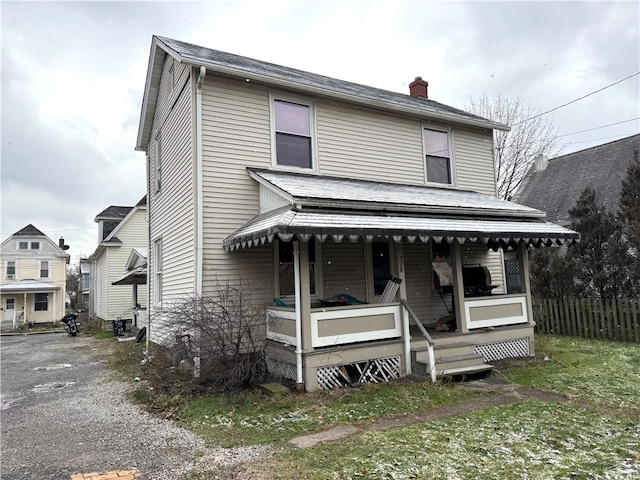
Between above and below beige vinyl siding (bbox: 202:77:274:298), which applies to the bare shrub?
below

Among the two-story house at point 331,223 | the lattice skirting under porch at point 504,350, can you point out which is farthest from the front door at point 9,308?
the lattice skirting under porch at point 504,350

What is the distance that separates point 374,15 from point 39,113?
38.5ft

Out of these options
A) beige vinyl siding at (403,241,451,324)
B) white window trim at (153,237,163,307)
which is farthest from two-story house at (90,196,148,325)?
beige vinyl siding at (403,241,451,324)

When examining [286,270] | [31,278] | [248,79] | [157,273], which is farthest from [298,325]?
[31,278]

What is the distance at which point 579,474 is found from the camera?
12.5 ft

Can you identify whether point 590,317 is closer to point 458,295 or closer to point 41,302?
point 458,295

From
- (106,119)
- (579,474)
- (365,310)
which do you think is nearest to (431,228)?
(365,310)

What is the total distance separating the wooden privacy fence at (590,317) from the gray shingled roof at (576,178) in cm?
855

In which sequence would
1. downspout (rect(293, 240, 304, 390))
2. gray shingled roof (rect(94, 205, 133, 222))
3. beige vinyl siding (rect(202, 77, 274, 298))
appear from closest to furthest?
1. downspout (rect(293, 240, 304, 390))
2. beige vinyl siding (rect(202, 77, 274, 298))
3. gray shingled roof (rect(94, 205, 133, 222))

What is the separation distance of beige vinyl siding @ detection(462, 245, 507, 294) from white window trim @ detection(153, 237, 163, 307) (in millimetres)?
8523

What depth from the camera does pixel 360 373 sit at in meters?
7.63

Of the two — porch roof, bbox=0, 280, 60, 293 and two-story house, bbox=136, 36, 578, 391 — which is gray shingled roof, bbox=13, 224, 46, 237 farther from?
two-story house, bbox=136, 36, 578, 391

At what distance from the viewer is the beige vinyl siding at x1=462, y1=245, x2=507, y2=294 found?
12.1m

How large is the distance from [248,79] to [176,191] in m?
3.11
